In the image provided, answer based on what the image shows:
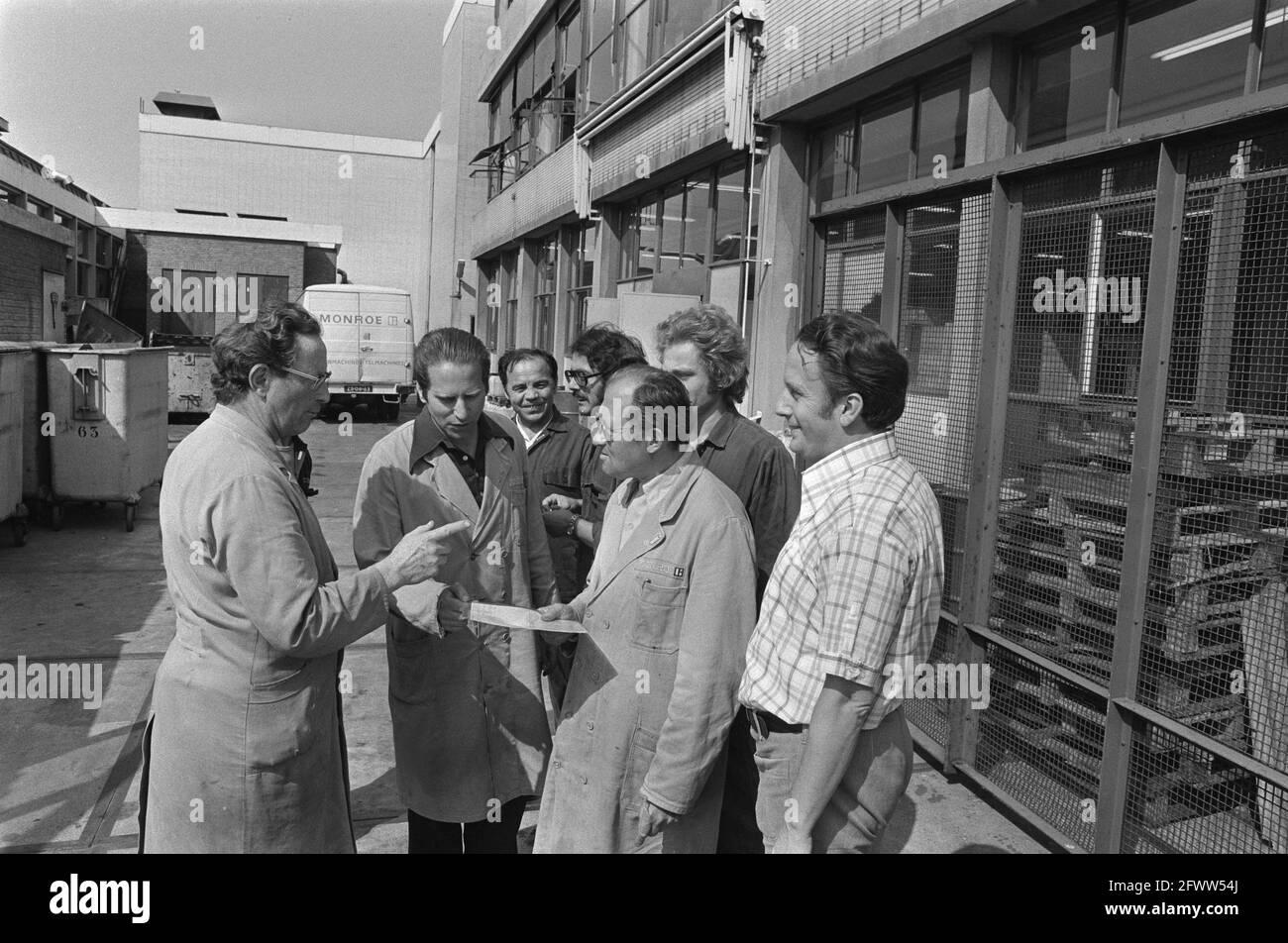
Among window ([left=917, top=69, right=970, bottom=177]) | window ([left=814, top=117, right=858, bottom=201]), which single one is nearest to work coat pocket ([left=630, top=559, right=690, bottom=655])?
window ([left=917, top=69, right=970, bottom=177])

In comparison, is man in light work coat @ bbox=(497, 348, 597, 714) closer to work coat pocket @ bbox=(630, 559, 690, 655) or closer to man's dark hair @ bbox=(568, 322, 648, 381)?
man's dark hair @ bbox=(568, 322, 648, 381)

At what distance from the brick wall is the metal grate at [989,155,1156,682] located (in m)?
18.2

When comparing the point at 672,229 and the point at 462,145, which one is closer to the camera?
the point at 672,229

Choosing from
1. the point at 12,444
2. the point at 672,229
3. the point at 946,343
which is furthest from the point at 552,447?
the point at 12,444

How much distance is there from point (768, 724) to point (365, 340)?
2098 cm

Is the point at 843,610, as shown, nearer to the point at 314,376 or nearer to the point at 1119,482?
the point at 314,376

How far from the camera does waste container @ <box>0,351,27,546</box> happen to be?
332 inches

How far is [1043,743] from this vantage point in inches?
168

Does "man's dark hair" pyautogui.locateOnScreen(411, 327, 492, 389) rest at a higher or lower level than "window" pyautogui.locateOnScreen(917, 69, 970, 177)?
lower

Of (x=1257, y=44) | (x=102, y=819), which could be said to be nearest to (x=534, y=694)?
(x=102, y=819)

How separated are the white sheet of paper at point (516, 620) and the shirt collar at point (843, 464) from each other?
0.73 metres

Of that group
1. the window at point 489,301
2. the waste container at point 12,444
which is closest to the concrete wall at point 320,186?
the window at point 489,301

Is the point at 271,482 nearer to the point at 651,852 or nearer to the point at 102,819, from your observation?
the point at 651,852
